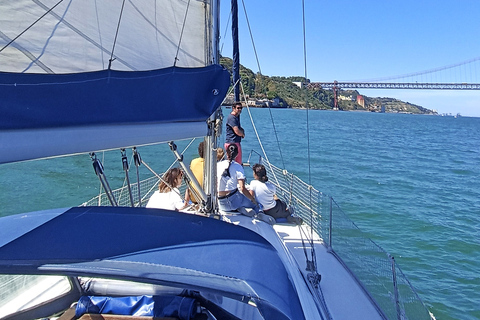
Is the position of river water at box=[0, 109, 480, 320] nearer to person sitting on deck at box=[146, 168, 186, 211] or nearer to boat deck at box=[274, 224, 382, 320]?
boat deck at box=[274, 224, 382, 320]

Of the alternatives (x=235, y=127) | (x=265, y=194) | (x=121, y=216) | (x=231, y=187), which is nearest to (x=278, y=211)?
(x=265, y=194)

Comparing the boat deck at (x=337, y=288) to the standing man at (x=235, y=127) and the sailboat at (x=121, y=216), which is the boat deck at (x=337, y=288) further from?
the standing man at (x=235, y=127)

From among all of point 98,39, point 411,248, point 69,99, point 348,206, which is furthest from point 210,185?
point 348,206

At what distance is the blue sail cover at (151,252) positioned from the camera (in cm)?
149

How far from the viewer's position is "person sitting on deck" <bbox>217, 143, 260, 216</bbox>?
4.34 m

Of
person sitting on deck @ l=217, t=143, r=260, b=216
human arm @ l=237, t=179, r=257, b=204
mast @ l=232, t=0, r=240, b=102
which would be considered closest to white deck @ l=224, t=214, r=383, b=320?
person sitting on deck @ l=217, t=143, r=260, b=216

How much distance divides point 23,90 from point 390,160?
20981mm

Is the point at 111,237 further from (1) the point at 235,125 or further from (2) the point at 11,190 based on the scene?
(2) the point at 11,190

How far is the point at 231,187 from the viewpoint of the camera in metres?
4.35

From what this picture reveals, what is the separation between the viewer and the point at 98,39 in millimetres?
2580

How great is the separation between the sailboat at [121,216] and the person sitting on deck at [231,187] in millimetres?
1169

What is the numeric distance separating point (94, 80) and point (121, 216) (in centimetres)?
73

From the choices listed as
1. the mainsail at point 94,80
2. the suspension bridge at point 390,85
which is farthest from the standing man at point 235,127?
the suspension bridge at point 390,85

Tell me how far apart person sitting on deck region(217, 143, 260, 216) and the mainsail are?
1.58 m
